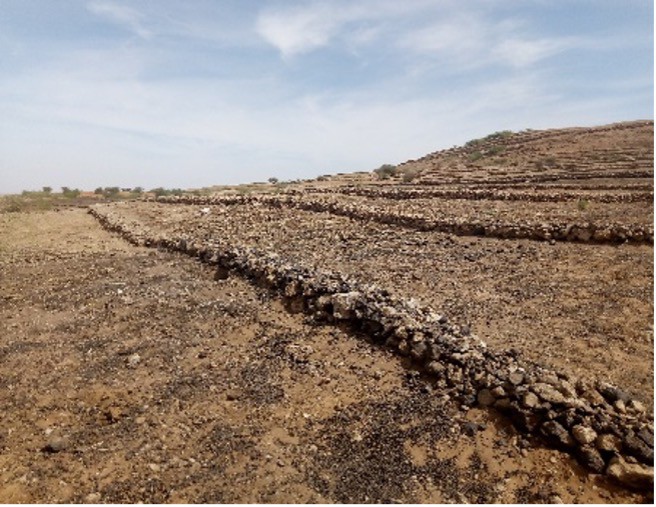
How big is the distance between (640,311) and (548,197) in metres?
11.7

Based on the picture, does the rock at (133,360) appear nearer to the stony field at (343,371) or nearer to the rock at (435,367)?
the stony field at (343,371)

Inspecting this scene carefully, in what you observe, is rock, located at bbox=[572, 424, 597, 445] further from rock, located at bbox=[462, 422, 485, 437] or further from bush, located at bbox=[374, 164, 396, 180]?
bush, located at bbox=[374, 164, 396, 180]

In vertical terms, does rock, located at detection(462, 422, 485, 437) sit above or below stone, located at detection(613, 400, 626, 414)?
below

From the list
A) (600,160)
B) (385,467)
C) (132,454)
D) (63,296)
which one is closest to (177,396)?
(132,454)

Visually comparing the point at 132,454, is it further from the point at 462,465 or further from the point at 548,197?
the point at 548,197

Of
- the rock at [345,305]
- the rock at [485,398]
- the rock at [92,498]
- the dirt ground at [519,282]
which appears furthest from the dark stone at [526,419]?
the rock at [92,498]

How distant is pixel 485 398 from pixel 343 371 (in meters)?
1.83

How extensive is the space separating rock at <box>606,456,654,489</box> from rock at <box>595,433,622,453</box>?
101 mm

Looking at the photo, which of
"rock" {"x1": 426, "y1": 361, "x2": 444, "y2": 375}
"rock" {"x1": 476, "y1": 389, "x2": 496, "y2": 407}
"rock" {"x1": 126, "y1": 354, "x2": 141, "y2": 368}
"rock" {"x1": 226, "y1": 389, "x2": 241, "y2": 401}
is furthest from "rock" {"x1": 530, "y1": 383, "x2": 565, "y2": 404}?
"rock" {"x1": 126, "y1": 354, "x2": 141, "y2": 368}

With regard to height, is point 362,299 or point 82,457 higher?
point 362,299

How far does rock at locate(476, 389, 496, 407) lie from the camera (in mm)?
5605

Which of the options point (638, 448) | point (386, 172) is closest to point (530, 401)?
point (638, 448)

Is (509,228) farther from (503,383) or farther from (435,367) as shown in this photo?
(503,383)

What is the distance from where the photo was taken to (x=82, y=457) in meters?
5.32
